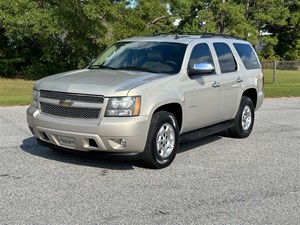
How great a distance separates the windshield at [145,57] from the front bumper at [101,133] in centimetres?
125

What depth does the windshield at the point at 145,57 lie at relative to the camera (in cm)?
658

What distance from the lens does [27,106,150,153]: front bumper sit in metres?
5.46

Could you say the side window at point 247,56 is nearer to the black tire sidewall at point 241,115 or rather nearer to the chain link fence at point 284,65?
the black tire sidewall at point 241,115

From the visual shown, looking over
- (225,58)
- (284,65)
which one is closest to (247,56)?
(225,58)

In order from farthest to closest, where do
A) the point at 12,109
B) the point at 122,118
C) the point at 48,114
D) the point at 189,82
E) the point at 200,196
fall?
the point at 12,109
the point at 189,82
the point at 48,114
the point at 122,118
the point at 200,196

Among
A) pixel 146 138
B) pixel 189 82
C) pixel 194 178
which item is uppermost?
pixel 189 82

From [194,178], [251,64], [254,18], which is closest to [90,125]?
[194,178]

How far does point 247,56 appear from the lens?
8.55 metres

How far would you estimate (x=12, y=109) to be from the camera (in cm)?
1129

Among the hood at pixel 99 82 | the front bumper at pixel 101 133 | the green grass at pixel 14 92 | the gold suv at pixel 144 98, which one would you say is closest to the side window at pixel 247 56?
the gold suv at pixel 144 98

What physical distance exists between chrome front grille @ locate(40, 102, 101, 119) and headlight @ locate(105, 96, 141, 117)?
152 millimetres

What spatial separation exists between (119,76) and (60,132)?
45.1 inches

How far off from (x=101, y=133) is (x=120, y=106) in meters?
0.42

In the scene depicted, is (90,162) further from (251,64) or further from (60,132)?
(251,64)
